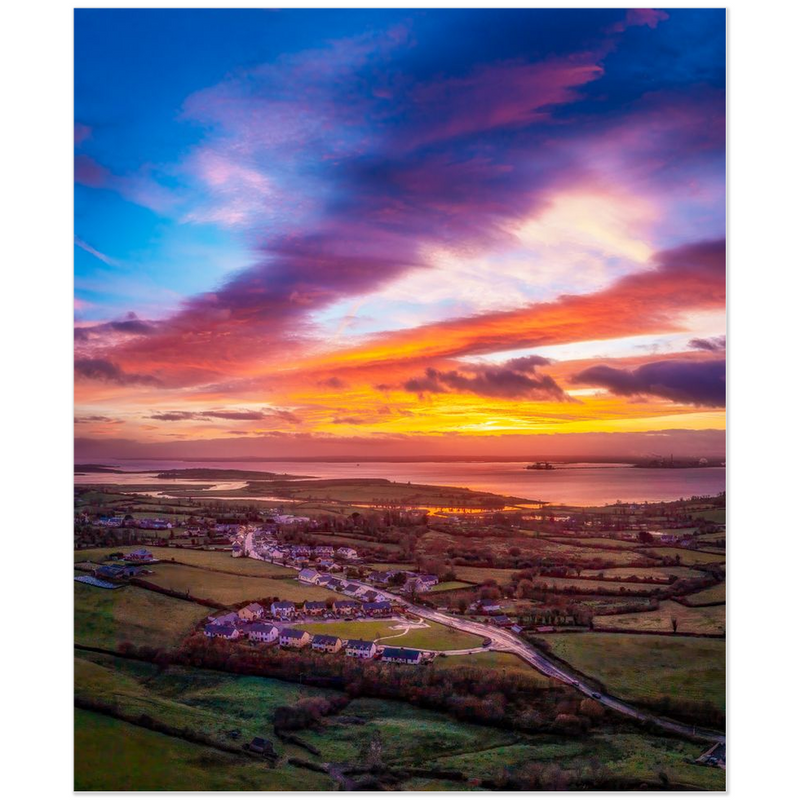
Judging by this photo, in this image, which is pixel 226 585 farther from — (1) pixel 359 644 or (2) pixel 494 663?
(2) pixel 494 663

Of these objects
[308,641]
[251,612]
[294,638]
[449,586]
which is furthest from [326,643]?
[449,586]

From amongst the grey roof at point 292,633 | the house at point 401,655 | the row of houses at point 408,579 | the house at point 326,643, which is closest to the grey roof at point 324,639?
the house at point 326,643

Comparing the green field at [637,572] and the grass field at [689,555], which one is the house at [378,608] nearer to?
the green field at [637,572]

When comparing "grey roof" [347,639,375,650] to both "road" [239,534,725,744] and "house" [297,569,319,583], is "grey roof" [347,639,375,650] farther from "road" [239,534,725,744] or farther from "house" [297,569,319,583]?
"house" [297,569,319,583]

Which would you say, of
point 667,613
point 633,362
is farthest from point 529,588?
point 633,362

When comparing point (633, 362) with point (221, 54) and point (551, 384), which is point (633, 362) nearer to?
point (551, 384)

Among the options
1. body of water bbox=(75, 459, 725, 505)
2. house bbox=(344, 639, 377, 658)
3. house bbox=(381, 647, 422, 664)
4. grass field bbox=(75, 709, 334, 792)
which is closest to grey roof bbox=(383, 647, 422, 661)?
house bbox=(381, 647, 422, 664)
